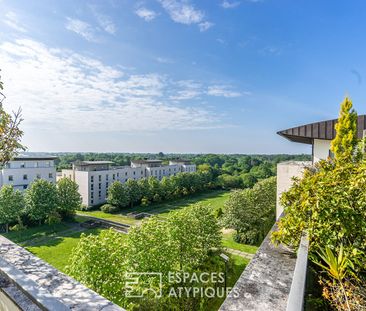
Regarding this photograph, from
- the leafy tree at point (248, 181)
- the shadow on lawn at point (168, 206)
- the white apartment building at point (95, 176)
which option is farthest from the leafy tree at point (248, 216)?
the leafy tree at point (248, 181)

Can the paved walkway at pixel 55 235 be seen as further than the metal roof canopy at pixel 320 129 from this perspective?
Yes

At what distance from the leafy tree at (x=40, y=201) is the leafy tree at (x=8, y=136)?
79.3 feet

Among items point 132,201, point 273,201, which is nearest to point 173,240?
point 273,201

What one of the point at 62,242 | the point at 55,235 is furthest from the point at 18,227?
the point at 62,242

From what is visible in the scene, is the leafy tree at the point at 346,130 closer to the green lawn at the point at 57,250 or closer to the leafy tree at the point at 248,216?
the leafy tree at the point at 248,216

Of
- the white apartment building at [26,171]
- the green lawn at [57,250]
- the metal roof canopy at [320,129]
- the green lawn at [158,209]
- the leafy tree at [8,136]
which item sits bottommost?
the green lawn at [158,209]

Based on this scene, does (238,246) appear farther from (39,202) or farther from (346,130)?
(39,202)

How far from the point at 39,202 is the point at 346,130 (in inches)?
1047

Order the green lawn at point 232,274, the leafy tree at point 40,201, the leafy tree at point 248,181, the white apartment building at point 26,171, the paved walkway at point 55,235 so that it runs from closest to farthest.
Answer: the green lawn at point 232,274 < the paved walkway at point 55,235 < the leafy tree at point 40,201 < the white apartment building at point 26,171 < the leafy tree at point 248,181

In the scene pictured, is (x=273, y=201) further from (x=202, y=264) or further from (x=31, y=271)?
(x=31, y=271)

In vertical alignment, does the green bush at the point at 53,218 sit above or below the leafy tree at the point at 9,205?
below

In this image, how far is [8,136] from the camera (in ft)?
10.9

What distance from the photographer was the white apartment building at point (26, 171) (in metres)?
29.1

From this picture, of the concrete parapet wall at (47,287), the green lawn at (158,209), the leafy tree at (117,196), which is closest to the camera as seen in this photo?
the concrete parapet wall at (47,287)
